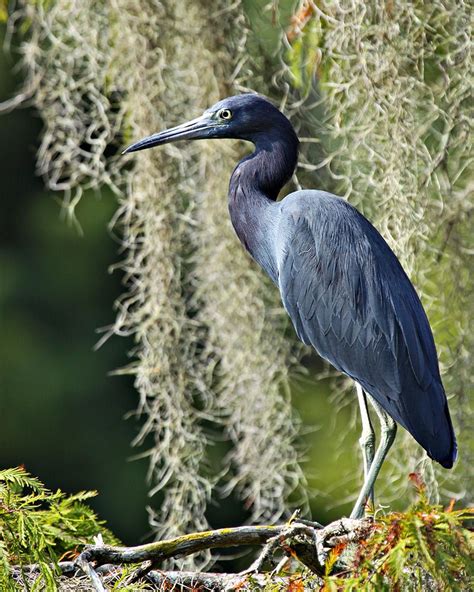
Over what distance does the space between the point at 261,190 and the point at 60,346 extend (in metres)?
2.87

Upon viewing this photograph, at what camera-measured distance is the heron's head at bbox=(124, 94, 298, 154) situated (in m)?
2.09

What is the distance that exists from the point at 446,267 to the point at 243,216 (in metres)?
0.40

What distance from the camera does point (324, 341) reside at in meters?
2.03

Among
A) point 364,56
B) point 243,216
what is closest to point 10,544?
point 243,216

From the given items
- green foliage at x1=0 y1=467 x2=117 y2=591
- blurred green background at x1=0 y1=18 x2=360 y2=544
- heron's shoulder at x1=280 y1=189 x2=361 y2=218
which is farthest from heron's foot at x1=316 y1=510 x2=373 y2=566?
blurred green background at x1=0 y1=18 x2=360 y2=544

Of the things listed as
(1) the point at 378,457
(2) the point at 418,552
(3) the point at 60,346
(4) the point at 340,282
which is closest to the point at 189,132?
(4) the point at 340,282

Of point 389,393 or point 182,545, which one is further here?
point 389,393

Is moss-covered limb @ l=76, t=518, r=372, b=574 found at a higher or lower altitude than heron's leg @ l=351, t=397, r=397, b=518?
higher

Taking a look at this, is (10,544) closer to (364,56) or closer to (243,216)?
(243,216)

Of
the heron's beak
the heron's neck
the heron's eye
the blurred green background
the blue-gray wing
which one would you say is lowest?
the blurred green background

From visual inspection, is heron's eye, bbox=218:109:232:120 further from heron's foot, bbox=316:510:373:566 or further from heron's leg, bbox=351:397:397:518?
heron's foot, bbox=316:510:373:566

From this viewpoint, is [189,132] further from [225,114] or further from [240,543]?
[240,543]

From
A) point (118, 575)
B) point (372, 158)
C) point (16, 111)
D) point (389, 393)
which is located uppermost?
point (372, 158)

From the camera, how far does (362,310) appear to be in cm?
198
